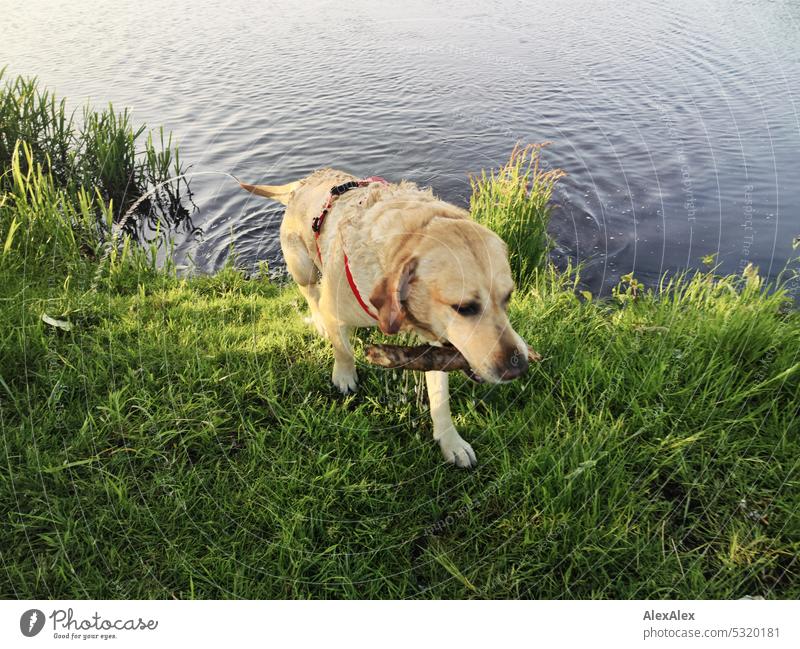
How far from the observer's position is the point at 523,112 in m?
6.18

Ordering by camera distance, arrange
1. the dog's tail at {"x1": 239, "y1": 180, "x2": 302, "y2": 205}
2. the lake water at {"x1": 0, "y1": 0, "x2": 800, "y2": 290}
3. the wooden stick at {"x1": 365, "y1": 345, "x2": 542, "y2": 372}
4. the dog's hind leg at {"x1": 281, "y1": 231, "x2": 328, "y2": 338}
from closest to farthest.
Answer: the wooden stick at {"x1": 365, "y1": 345, "x2": 542, "y2": 372} < the dog's hind leg at {"x1": 281, "y1": 231, "x2": 328, "y2": 338} < the dog's tail at {"x1": 239, "y1": 180, "x2": 302, "y2": 205} < the lake water at {"x1": 0, "y1": 0, "x2": 800, "y2": 290}

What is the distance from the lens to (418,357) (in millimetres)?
2732

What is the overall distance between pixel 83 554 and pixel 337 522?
1239 millimetres

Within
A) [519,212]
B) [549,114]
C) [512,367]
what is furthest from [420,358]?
[549,114]

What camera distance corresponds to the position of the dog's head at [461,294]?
2.37 meters

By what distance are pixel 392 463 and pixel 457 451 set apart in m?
0.39

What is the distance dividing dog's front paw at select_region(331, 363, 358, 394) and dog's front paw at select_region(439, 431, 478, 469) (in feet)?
2.49

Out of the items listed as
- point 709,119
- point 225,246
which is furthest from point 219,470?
point 709,119

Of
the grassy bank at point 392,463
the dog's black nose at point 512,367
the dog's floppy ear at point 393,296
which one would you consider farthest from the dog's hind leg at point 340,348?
the dog's black nose at point 512,367

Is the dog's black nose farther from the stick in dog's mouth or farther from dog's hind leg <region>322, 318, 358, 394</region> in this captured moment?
dog's hind leg <region>322, 318, 358, 394</region>

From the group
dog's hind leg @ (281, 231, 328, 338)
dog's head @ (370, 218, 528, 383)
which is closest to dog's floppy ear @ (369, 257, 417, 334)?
dog's head @ (370, 218, 528, 383)

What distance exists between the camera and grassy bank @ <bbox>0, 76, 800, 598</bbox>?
2.42 m

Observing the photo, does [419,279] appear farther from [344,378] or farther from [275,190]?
[275,190]
